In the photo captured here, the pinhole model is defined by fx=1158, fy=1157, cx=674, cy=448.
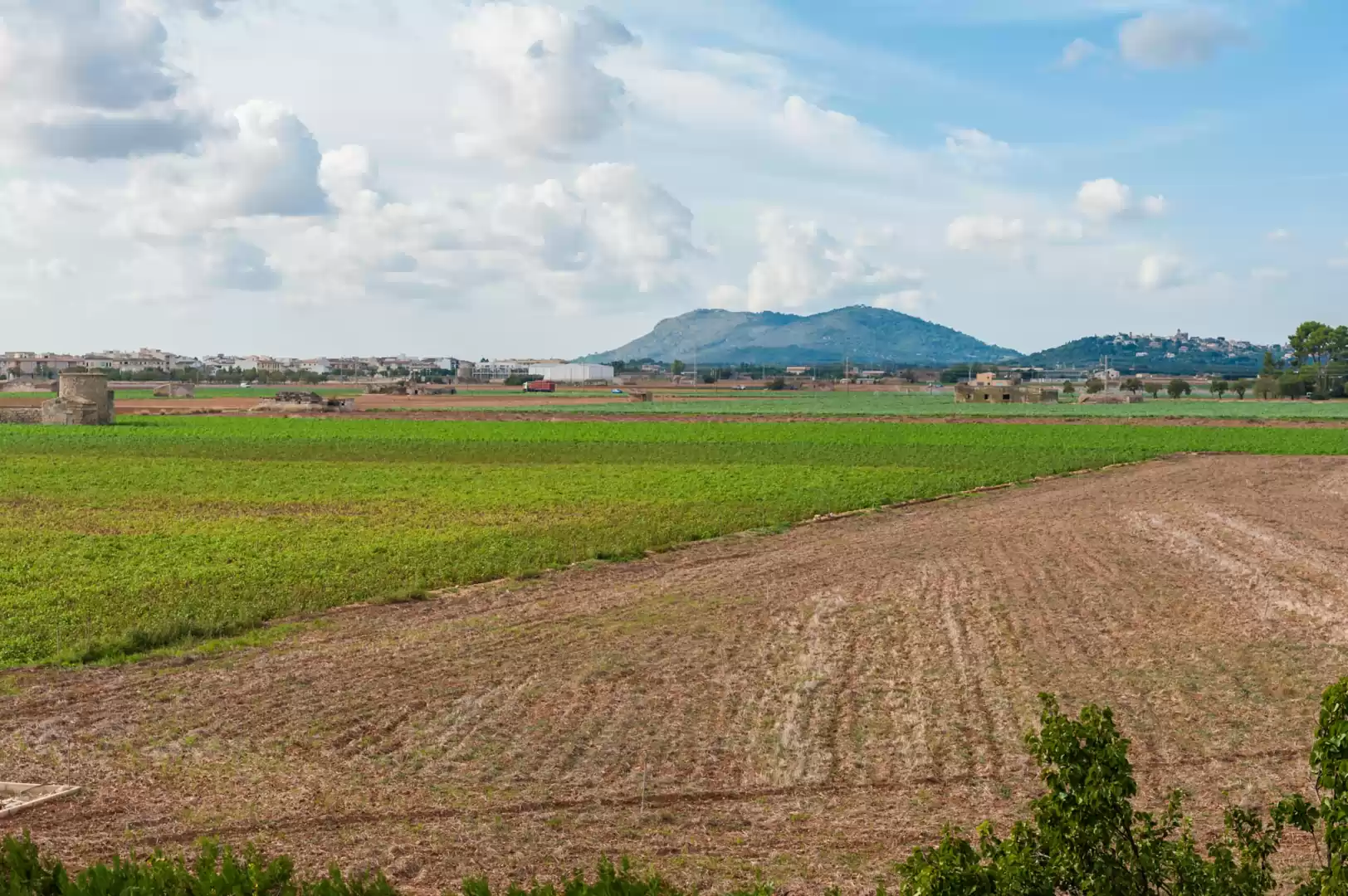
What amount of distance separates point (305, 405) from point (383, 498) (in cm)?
7778

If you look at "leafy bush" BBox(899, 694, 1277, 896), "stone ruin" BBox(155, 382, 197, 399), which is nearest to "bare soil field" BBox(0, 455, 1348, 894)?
"leafy bush" BBox(899, 694, 1277, 896)

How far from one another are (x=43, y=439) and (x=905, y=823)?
64.9 metres

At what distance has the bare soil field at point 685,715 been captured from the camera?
9430mm

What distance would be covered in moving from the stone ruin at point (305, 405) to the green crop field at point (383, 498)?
2965 cm

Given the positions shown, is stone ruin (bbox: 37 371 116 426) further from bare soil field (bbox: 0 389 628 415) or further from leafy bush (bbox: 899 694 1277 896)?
leafy bush (bbox: 899 694 1277 896)

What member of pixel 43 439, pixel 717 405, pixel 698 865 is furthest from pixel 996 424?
pixel 698 865

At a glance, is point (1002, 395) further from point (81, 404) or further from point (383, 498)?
point (383, 498)

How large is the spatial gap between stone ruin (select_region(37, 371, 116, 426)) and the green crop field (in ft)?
14.0

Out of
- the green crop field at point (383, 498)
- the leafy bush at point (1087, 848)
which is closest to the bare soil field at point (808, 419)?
the green crop field at point (383, 498)

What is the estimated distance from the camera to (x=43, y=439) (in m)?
63.2

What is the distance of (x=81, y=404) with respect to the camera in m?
78.8

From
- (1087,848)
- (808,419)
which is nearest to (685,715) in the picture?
(1087,848)

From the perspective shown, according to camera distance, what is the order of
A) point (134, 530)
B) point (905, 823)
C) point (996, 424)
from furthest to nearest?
point (996, 424), point (134, 530), point (905, 823)

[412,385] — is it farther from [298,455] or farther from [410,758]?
[410,758]
